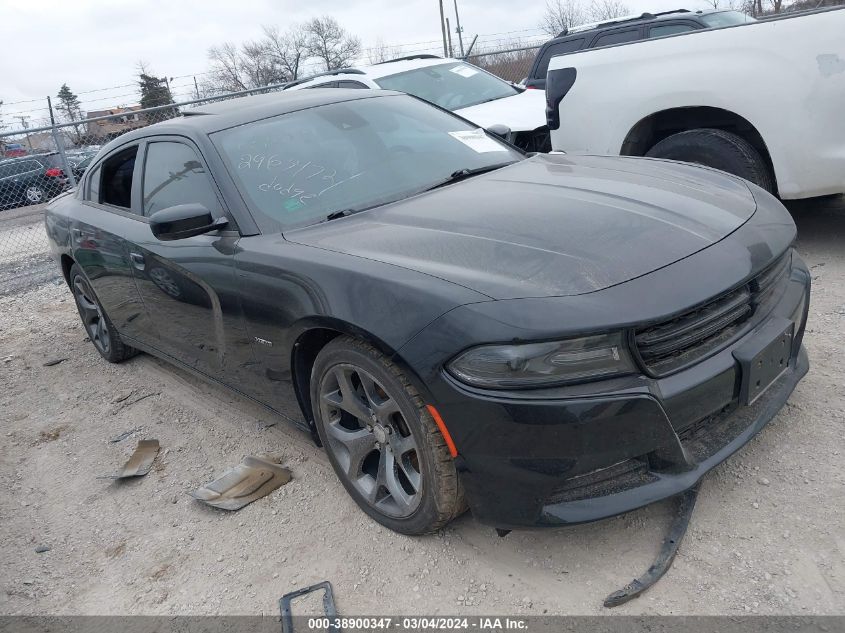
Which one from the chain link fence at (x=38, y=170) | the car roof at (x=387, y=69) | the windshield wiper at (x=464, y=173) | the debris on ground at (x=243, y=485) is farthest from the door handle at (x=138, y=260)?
the chain link fence at (x=38, y=170)

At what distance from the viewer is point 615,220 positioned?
2.50m

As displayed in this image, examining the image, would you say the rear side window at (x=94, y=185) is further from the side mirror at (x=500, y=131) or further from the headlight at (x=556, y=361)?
the headlight at (x=556, y=361)

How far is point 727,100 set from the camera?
448 centimetres

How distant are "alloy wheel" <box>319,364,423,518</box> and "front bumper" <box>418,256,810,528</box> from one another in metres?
0.31

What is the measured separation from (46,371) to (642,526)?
4573 millimetres

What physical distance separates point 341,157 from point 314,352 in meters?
1.01

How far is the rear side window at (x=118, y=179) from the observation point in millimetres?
4004

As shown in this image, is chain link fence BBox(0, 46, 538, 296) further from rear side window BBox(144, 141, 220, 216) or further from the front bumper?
the front bumper

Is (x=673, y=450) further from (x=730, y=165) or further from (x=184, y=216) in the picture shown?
(x=730, y=165)

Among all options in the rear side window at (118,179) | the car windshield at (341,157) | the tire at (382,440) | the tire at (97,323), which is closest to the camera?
the tire at (382,440)

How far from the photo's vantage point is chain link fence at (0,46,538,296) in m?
10.4

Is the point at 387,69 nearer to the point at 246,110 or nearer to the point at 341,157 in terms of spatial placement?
the point at 246,110

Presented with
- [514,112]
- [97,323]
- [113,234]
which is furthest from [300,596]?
[514,112]

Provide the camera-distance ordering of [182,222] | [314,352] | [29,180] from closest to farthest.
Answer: [314,352], [182,222], [29,180]
